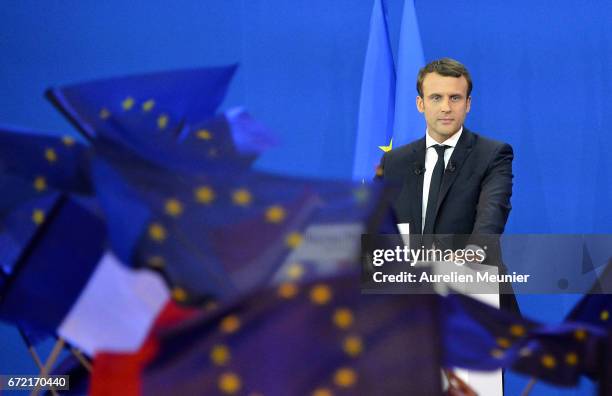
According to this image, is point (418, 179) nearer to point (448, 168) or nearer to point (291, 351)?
point (448, 168)

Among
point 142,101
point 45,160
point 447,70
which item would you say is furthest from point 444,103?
point 45,160

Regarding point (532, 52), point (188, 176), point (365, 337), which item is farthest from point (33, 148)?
point (532, 52)

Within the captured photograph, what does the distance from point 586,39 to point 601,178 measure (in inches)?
→ 28.2

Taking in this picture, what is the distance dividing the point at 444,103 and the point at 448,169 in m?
0.19

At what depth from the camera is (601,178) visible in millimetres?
4293

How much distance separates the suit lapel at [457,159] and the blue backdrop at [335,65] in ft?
6.36

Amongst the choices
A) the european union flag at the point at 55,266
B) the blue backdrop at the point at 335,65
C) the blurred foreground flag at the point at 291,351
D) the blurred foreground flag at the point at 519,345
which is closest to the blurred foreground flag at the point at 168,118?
the european union flag at the point at 55,266

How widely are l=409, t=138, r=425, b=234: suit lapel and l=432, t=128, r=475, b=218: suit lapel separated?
6 centimetres

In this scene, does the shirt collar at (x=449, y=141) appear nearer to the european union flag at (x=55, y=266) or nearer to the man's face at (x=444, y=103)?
the man's face at (x=444, y=103)

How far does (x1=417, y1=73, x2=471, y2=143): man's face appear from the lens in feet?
7.96

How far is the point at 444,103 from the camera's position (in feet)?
7.96

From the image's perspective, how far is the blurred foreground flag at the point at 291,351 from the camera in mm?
1689

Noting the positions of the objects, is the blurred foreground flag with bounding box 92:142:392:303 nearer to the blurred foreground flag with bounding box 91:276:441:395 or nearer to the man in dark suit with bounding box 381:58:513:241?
the blurred foreground flag with bounding box 91:276:441:395

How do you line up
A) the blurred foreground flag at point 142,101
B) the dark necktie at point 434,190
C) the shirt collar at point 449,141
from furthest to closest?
1. the shirt collar at point 449,141
2. the dark necktie at point 434,190
3. the blurred foreground flag at point 142,101
